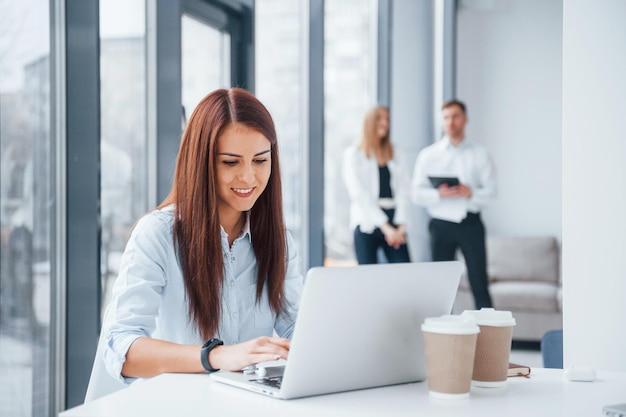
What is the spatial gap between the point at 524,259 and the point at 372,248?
1.52 m

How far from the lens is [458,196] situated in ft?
18.4

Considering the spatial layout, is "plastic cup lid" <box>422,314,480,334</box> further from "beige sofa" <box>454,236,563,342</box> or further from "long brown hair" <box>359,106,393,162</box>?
"beige sofa" <box>454,236,563,342</box>

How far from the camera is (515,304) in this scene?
19.7 ft

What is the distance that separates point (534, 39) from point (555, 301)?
2469 millimetres

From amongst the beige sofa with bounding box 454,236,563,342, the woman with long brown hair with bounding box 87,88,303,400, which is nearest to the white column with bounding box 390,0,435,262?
the beige sofa with bounding box 454,236,563,342

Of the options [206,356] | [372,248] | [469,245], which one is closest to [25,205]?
[206,356]

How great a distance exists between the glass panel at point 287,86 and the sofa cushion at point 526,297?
151cm

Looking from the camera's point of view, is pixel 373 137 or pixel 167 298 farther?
pixel 373 137

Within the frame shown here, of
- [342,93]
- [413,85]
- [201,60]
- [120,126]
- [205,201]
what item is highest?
[413,85]

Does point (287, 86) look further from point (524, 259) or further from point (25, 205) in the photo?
point (25, 205)

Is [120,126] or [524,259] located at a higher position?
[120,126]

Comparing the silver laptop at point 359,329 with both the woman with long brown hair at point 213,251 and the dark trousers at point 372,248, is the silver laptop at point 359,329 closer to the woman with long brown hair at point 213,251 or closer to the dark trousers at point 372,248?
the woman with long brown hair at point 213,251

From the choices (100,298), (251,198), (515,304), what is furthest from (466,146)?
(251,198)

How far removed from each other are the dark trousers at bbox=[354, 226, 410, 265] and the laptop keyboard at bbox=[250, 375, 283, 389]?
423 centimetres
